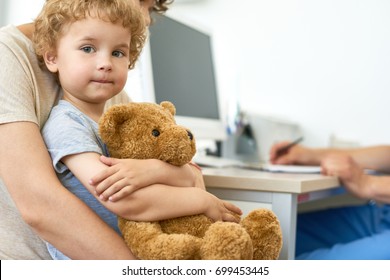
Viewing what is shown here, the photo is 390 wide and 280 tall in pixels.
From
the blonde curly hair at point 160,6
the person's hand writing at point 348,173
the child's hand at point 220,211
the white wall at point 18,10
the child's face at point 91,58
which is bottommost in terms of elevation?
the child's hand at point 220,211

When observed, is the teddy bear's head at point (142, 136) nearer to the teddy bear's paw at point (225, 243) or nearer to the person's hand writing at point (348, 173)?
the teddy bear's paw at point (225, 243)

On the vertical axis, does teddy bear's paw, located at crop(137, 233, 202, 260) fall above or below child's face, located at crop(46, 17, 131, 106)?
below

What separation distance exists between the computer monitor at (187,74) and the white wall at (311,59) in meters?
0.48

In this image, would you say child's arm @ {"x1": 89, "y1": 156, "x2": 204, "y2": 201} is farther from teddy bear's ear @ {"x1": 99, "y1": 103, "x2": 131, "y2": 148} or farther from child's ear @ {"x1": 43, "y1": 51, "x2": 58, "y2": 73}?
child's ear @ {"x1": 43, "y1": 51, "x2": 58, "y2": 73}

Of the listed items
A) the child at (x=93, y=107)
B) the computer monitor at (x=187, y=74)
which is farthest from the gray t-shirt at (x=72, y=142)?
the computer monitor at (x=187, y=74)

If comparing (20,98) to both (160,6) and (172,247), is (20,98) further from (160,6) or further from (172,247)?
(160,6)

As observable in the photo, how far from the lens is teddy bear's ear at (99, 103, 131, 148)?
82 cm

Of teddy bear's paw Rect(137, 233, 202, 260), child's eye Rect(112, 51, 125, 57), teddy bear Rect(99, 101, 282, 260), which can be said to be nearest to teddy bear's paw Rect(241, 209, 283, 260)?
teddy bear Rect(99, 101, 282, 260)

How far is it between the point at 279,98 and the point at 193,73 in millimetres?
915

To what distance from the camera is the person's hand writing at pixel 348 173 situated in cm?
152

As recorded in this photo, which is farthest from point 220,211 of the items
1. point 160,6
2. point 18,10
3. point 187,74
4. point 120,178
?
point 18,10

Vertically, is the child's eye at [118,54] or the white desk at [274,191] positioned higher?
the child's eye at [118,54]

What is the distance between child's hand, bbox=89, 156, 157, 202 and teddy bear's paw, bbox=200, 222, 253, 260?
0.13 m
